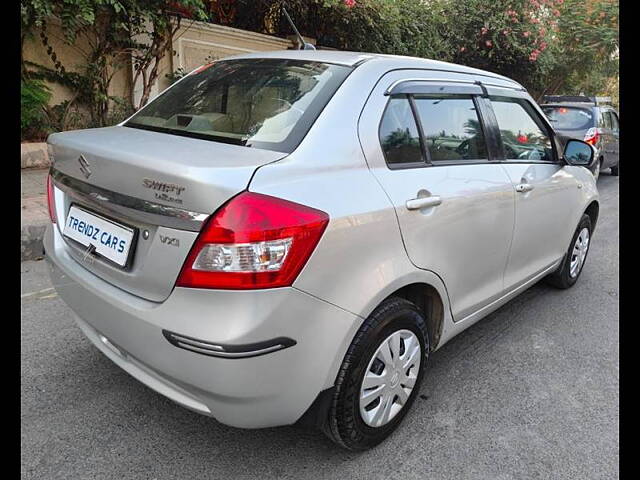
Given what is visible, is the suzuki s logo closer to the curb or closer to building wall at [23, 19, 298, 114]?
the curb

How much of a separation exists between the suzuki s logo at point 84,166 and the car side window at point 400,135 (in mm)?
1232

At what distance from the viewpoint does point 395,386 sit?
2.33m

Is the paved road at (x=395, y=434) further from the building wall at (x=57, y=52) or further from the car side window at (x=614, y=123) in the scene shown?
the car side window at (x=614, y=123)

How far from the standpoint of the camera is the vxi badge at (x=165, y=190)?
178 cm

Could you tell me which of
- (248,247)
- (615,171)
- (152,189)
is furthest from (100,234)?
(615,171)

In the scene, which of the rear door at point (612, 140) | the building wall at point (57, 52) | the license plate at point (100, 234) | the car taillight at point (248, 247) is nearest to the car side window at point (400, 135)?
the car taillight at point (248, 247)

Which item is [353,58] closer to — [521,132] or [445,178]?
[445,178]

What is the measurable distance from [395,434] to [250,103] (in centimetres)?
169

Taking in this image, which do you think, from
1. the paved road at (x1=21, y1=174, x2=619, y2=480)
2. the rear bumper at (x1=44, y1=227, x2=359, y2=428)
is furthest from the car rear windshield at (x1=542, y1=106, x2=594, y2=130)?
the rear bumper at (x1=44, y1=227, x2=359, y2=428)

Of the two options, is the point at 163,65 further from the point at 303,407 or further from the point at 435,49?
A: the point at 303,407

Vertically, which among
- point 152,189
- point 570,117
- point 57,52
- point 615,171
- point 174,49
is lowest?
point 615,171

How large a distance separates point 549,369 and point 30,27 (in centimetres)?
753

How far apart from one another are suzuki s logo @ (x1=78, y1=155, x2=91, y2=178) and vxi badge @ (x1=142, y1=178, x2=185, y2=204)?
41 centimetres

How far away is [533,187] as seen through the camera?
3.25 meters
